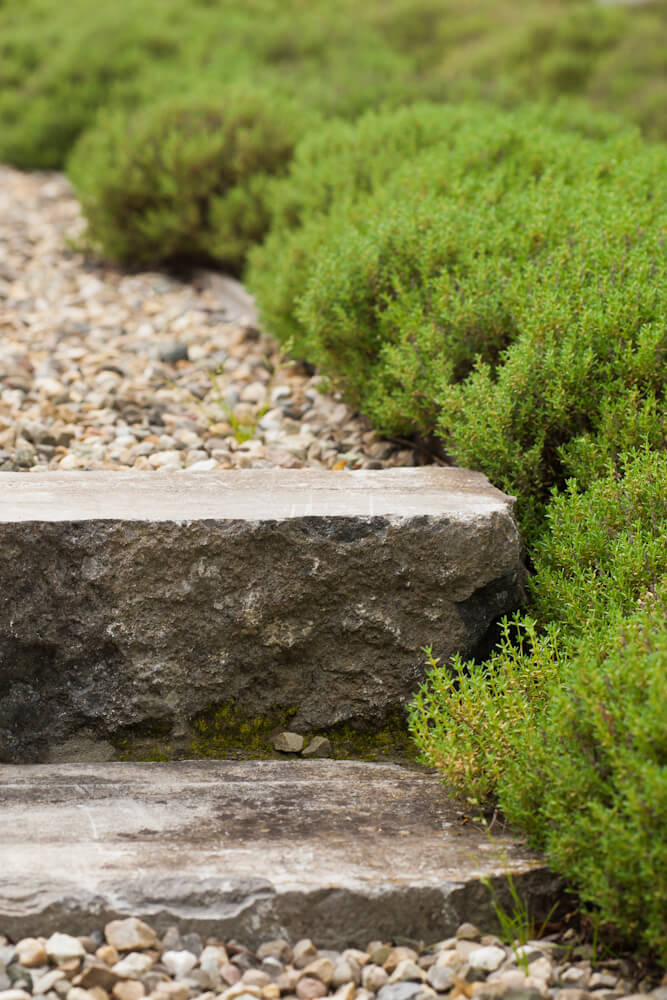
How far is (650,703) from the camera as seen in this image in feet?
6.88

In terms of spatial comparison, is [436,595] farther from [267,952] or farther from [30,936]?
[30,936]

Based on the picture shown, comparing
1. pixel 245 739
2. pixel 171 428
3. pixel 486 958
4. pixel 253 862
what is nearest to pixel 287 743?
pixel 245 739

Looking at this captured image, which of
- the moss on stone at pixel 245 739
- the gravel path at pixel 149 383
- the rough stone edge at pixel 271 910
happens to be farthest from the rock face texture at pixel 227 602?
the gravel path at pixel 149 383

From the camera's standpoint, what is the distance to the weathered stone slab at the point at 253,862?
7.13 feet

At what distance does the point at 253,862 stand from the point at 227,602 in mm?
794

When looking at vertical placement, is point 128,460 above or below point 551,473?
below

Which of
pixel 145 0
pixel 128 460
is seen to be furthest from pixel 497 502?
pixel 145 0

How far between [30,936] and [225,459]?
2202mm

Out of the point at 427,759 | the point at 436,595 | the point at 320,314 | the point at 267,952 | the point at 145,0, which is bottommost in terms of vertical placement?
the point at 267,952

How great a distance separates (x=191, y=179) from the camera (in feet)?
21.6

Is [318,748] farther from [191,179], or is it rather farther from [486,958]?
[191,179]

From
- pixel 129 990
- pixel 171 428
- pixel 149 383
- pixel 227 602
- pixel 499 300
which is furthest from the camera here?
pixel 149 383

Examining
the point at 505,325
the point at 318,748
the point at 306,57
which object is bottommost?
the point at 318,748

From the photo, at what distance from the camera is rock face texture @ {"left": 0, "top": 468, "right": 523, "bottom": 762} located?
275 centimetres
